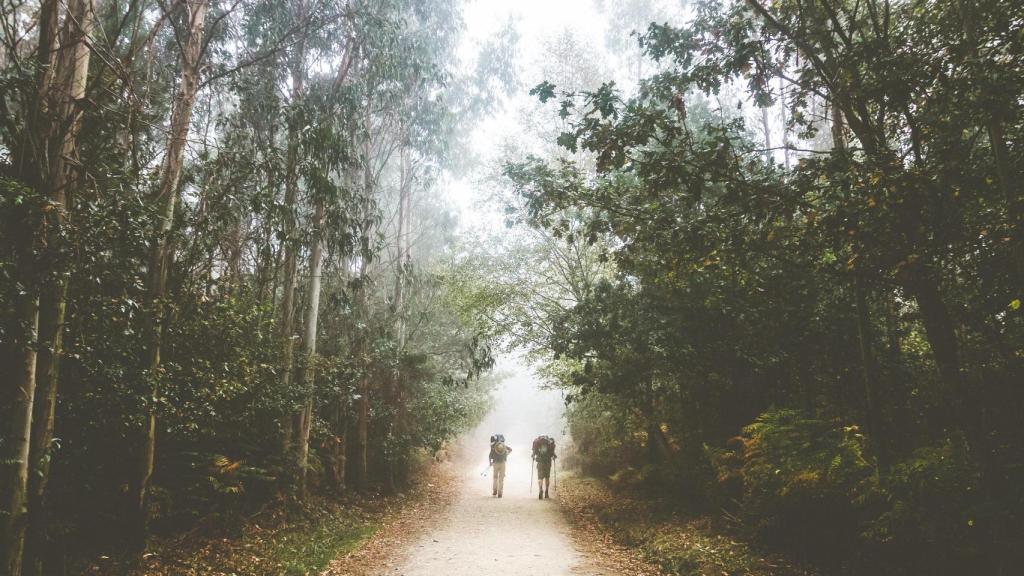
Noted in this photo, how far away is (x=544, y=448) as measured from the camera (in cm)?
1392

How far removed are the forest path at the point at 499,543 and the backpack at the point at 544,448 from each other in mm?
1152

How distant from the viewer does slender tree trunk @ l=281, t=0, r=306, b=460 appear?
348 inches

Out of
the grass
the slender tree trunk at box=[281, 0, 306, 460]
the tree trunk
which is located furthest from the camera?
the slender tree trunk at box=[281, 0, 306, 460]

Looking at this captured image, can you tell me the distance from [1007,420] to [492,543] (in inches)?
271

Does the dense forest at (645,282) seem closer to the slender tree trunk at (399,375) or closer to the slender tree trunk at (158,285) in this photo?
the slender tree trunk at (158,285)

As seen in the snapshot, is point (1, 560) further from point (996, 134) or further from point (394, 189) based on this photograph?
point (394, 189)

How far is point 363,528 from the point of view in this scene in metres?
9.51

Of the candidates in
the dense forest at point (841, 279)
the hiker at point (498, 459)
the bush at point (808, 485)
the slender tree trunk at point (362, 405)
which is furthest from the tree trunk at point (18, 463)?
the hiker at point (498, 459)

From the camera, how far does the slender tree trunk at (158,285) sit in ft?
19.5

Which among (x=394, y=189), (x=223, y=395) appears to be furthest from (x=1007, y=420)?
(x=394, y=189)

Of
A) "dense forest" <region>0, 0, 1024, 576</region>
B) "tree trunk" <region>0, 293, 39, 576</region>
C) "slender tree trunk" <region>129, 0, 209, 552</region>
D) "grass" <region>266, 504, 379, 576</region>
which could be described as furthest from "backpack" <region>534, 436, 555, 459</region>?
"tree trunk" <region>0, 293, 39, 576</region>

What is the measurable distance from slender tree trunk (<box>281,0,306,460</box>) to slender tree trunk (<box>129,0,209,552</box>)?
Answer: 1692 millimetres

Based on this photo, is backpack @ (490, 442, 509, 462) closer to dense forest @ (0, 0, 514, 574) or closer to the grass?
dense forest @ (0, 0, 514, 574)

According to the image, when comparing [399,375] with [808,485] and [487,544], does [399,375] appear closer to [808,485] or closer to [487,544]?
[487,544]
